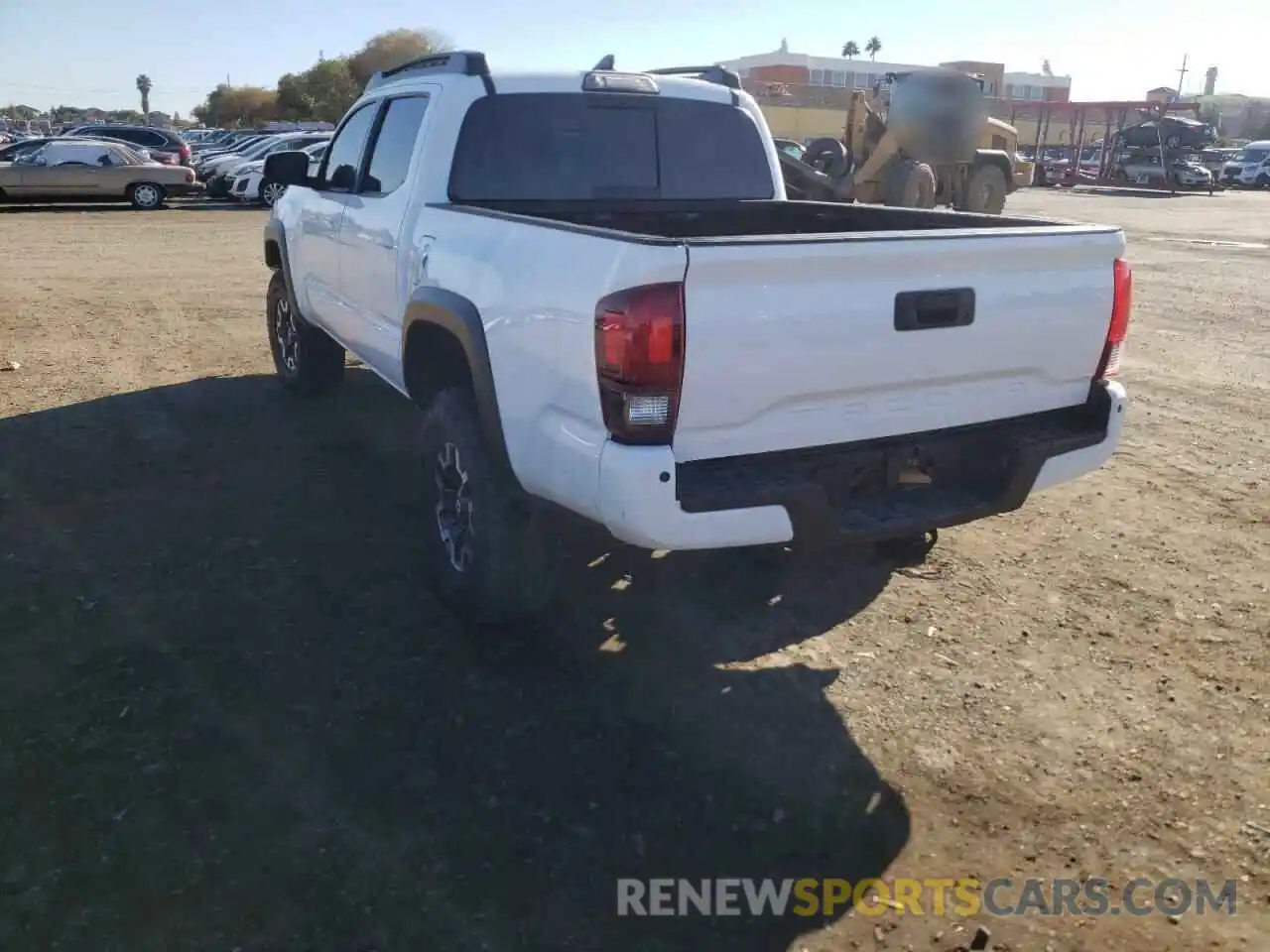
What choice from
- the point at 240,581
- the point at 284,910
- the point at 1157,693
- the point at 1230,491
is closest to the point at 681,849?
the point at 284,910

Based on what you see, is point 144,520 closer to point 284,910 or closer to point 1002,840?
point 284,910

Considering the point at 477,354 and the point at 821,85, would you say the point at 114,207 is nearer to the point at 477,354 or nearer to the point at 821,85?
the point at 477,354

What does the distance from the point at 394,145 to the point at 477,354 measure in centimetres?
192

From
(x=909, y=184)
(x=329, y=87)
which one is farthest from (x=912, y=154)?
(x=329, y=87)

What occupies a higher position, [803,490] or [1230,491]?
[803,490]

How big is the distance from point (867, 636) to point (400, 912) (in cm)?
220

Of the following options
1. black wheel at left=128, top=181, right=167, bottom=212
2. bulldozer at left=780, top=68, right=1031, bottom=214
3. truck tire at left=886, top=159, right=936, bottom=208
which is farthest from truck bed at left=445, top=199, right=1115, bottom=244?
black wheel at left=128, top=181, right=167, bottom=212

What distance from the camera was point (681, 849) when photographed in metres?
3.00

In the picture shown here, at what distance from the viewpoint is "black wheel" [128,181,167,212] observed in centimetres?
2311

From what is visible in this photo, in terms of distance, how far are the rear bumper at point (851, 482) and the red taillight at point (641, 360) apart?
0.25 ft

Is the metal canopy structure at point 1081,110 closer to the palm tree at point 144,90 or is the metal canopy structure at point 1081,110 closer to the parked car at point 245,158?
the parked car at point 245,158

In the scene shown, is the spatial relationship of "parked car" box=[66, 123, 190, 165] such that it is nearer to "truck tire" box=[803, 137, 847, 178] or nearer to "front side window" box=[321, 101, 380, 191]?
"truck tire" box=[803, 137, 847, 178]

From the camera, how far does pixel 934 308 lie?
11.3 ft

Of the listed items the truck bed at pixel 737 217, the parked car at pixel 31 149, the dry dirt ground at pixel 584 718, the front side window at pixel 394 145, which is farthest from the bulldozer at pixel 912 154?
the parked car at pixel 31 149
